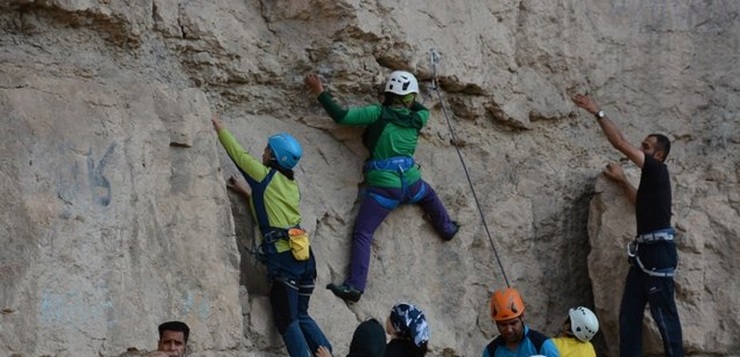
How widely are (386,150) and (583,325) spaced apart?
7.02 feet

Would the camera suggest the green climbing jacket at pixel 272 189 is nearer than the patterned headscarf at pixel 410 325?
No

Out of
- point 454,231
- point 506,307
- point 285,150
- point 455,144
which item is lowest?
point 454,231

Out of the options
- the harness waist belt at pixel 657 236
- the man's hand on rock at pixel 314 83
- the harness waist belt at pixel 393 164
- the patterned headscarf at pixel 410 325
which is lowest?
the harness waist belt at pixel 657 236

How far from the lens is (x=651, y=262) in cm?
1077

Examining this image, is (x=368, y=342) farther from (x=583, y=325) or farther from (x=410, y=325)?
(x=583, y=325)

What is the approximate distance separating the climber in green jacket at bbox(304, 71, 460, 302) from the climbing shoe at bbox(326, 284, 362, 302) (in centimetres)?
10

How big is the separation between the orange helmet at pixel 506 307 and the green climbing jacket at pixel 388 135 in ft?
5.79

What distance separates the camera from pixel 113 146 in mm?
9062

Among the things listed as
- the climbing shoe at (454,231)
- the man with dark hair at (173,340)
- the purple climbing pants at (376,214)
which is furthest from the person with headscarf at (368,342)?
the climbing shoe at (454,231)

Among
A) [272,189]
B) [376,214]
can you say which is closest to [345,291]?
[376,214]

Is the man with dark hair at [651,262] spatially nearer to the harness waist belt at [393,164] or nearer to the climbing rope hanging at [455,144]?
the climbing rope hanging at [455,144]

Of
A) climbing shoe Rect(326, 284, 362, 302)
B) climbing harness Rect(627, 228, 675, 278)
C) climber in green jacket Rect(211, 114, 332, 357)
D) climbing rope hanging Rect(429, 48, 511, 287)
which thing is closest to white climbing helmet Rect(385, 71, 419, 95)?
climbing rope hanging Rect(429, 48, 511, 287)

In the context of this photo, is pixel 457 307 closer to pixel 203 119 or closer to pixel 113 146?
pixel 203 119

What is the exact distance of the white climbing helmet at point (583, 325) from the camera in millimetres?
9719
